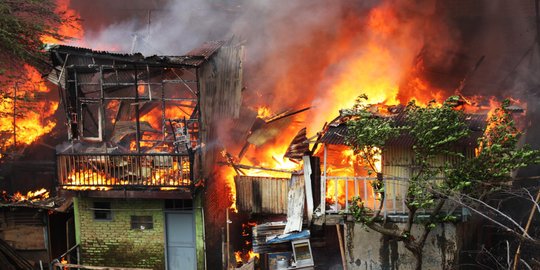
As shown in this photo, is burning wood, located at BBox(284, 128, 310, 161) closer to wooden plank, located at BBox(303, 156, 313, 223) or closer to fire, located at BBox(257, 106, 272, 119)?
wooden plank, located at BBox(303, 156, 313, 223)

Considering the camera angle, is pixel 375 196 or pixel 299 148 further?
pixel 299 148

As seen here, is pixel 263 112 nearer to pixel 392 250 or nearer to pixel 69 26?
pixel 392 250

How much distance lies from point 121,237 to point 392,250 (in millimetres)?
9553

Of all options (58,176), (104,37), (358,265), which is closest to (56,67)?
(58,176)

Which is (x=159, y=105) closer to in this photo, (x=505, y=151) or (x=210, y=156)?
(x=210, y=156)

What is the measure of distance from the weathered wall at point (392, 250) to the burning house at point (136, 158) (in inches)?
216

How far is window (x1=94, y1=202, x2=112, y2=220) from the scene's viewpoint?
54.8 ft

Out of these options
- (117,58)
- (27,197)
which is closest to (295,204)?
(117,58)

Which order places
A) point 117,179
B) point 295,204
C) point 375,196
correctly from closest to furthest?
point 375,196, point 117,179, point 295,204

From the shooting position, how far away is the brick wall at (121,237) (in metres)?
16.5

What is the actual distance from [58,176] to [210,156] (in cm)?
530

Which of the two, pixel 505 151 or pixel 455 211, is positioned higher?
pixel 505 151

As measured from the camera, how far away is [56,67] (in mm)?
15859

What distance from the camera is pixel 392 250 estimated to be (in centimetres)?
1404
